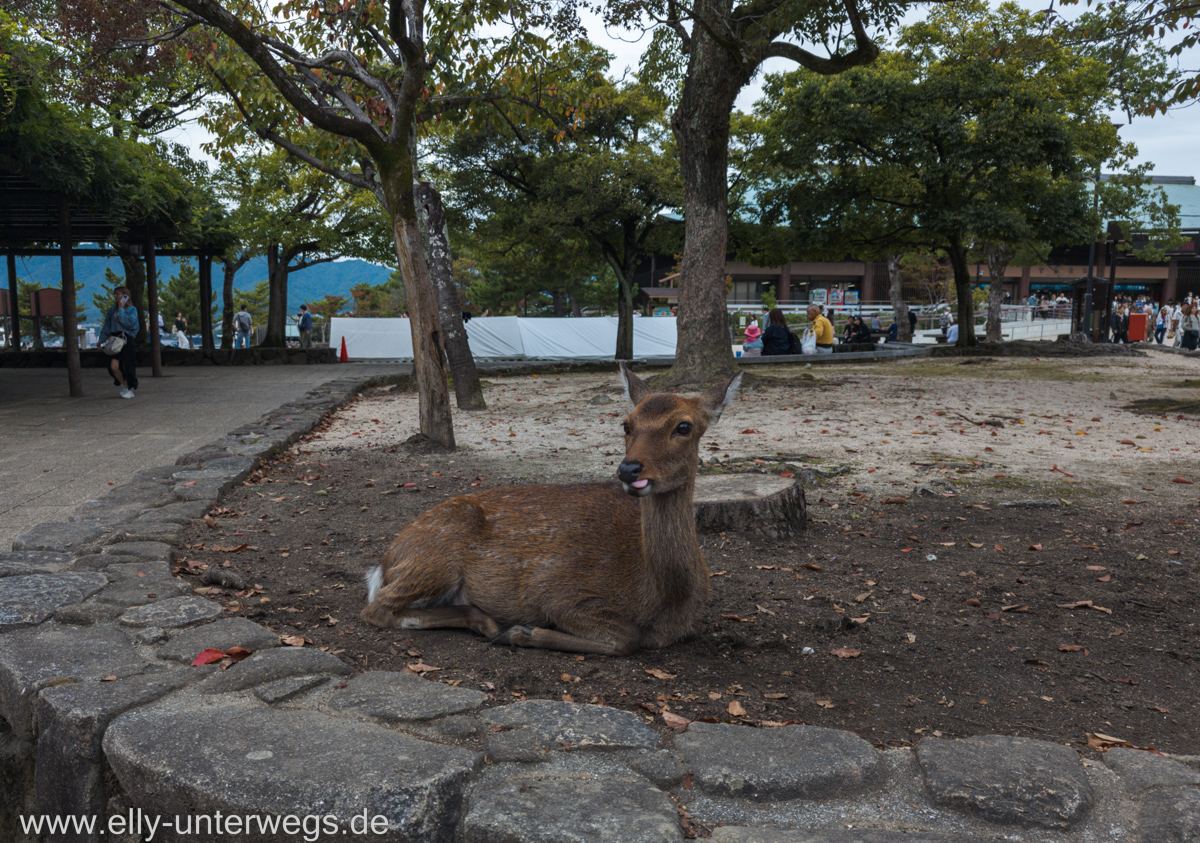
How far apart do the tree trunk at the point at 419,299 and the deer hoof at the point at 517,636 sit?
207 inches

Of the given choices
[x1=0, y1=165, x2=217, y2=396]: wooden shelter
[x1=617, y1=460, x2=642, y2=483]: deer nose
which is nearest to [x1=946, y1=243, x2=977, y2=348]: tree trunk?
[x1=0, y1=165, x2=217, y2=396]: wooden shelter

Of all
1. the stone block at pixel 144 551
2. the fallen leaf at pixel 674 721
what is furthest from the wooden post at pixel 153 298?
the fallen leaf at pixel 674 721

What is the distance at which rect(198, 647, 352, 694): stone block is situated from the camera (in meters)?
2.85

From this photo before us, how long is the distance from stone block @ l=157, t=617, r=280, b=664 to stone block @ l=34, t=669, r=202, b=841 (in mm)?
207

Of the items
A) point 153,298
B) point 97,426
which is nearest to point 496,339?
Result: point 153,298

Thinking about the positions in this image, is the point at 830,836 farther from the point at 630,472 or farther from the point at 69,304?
the point at 69,304

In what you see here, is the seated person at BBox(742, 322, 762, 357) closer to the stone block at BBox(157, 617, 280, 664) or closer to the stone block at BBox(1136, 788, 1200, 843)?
the stone block at BBox(157, 617, 280, 664)

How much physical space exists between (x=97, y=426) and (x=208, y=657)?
8742 mm

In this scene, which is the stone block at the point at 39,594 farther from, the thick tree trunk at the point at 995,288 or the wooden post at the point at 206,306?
the thick tree trunk at the point at 995,288

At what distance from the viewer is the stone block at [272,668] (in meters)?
2.85

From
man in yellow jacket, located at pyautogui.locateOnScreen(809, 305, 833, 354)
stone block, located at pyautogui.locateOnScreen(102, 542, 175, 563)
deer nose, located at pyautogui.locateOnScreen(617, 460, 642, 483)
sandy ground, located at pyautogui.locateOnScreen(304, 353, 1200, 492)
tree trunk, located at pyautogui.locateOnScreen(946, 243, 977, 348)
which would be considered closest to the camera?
deer nose, located at pyautogui.locateOnScreen(617, 460, 642, 483)

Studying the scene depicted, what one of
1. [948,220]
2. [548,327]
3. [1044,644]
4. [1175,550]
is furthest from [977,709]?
[548,327]

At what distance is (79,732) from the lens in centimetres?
262

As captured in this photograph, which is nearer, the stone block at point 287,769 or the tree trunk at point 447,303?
the stone block at point 287,769
